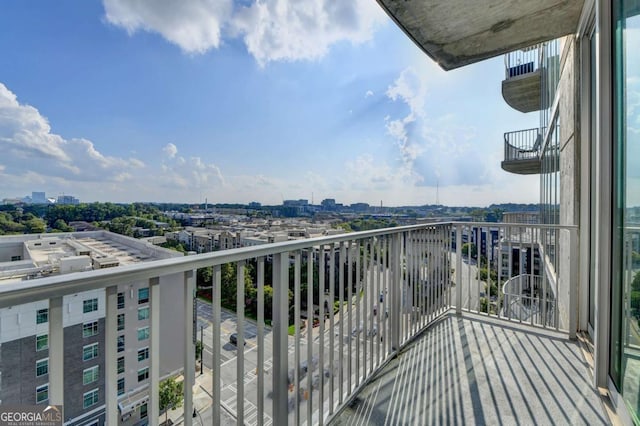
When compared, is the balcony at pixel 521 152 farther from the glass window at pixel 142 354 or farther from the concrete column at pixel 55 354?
the concrete column at pixel 55 354

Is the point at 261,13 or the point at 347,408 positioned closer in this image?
the point at 347,408

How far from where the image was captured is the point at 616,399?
159 centimetres

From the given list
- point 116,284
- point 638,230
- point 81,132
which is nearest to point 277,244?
point 116,284

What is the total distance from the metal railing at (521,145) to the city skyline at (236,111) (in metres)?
0.32

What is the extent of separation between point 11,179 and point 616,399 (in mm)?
23755

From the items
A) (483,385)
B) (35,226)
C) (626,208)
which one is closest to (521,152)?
(626,208)

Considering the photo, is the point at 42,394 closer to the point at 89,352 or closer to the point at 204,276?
the point at 89,352

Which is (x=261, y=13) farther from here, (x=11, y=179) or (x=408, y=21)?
(x=11, y=179)

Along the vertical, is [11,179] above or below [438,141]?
below

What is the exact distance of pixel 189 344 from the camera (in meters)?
Result: 0.93

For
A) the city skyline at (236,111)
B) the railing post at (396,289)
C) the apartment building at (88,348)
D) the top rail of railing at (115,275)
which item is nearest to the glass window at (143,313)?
the apartment building at (88,348)

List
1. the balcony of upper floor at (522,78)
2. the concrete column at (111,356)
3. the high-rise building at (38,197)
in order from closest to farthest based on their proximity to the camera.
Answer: the concrete column at (111,356)
the balcony of upper floor at (522,78)
the high-rise building at (38,197)

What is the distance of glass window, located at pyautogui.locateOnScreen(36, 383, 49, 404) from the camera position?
25.6 inches

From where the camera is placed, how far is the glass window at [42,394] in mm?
651
